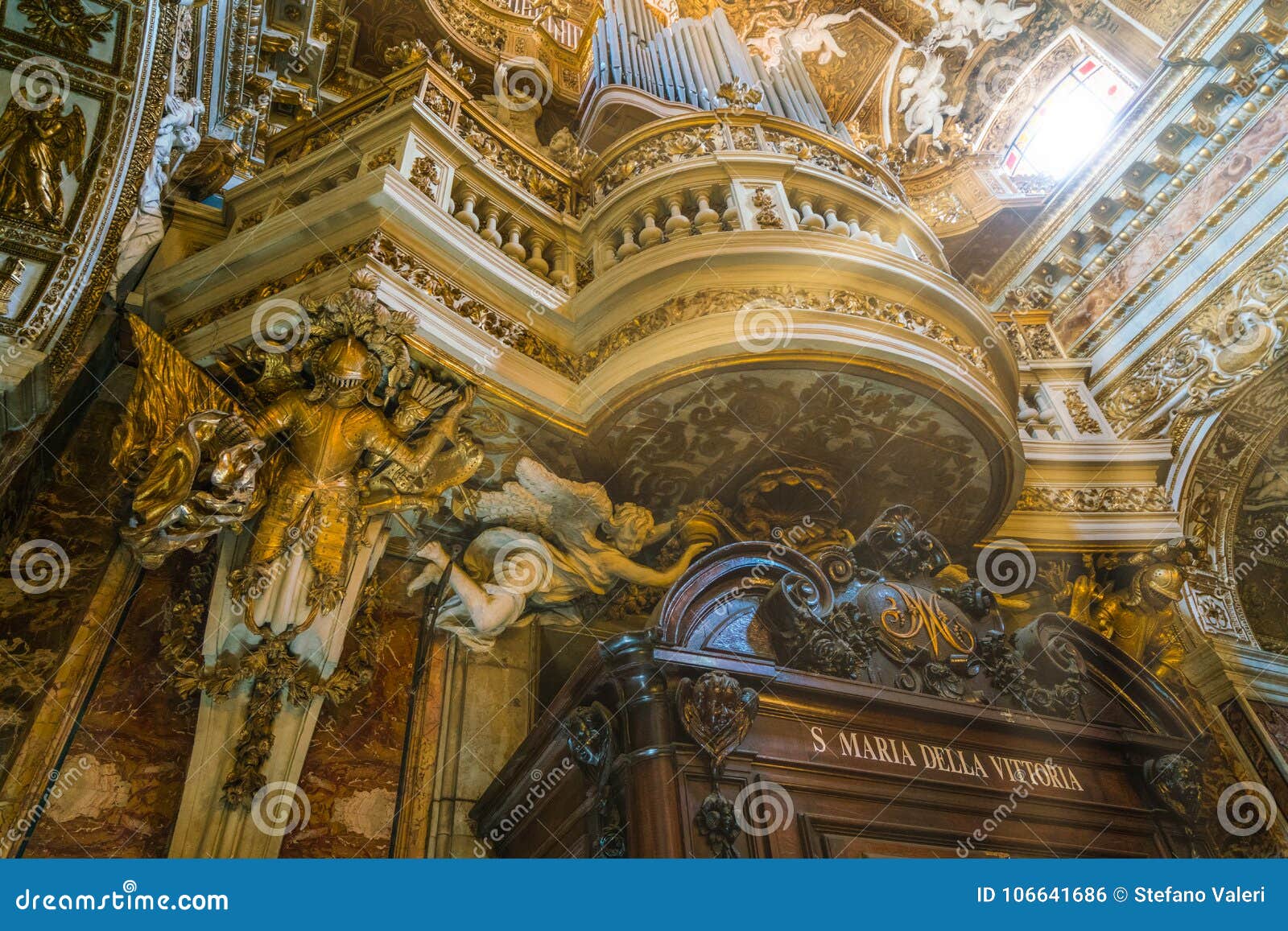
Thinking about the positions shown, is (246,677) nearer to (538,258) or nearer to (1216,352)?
(538,258)

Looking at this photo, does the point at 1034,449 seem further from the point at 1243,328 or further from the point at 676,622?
the point at 676,622

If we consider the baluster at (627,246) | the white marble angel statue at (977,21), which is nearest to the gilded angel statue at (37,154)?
the baluster at (627,246)

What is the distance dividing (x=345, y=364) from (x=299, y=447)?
569mm

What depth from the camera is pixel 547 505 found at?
5.27 m

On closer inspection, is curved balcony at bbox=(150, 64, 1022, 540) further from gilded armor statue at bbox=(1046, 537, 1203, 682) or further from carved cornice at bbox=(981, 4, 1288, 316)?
carved cornice at bbox=(981, 4, 1288, 316)

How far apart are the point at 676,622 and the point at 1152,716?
3190 millimetres

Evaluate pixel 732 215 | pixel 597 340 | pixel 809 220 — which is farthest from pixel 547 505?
pixel 809 220

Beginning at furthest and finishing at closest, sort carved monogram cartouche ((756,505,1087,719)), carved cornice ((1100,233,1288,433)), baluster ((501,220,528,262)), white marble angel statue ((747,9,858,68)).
Answer: white marble angel statue ((747,9,858,68)), carved cornice ((1100,233,1288,433)), baluster ((501,220,528,262)), carved monogram cartouche ((756,505,1087,719))

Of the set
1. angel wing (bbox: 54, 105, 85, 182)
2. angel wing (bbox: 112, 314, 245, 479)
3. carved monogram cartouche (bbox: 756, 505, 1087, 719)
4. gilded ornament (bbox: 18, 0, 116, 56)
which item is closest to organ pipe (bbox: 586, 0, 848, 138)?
carved monogram cartouche (bbox: 756, 505, 1087, 719)

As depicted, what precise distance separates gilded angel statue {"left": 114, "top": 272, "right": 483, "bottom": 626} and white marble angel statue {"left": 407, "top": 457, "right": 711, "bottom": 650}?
1.68 ft

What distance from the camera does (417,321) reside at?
448cm

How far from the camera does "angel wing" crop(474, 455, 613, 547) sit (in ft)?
17.0

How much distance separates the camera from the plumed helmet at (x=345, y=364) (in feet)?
14.0

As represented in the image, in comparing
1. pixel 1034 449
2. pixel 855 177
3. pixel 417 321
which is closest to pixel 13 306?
pixel 417 321
